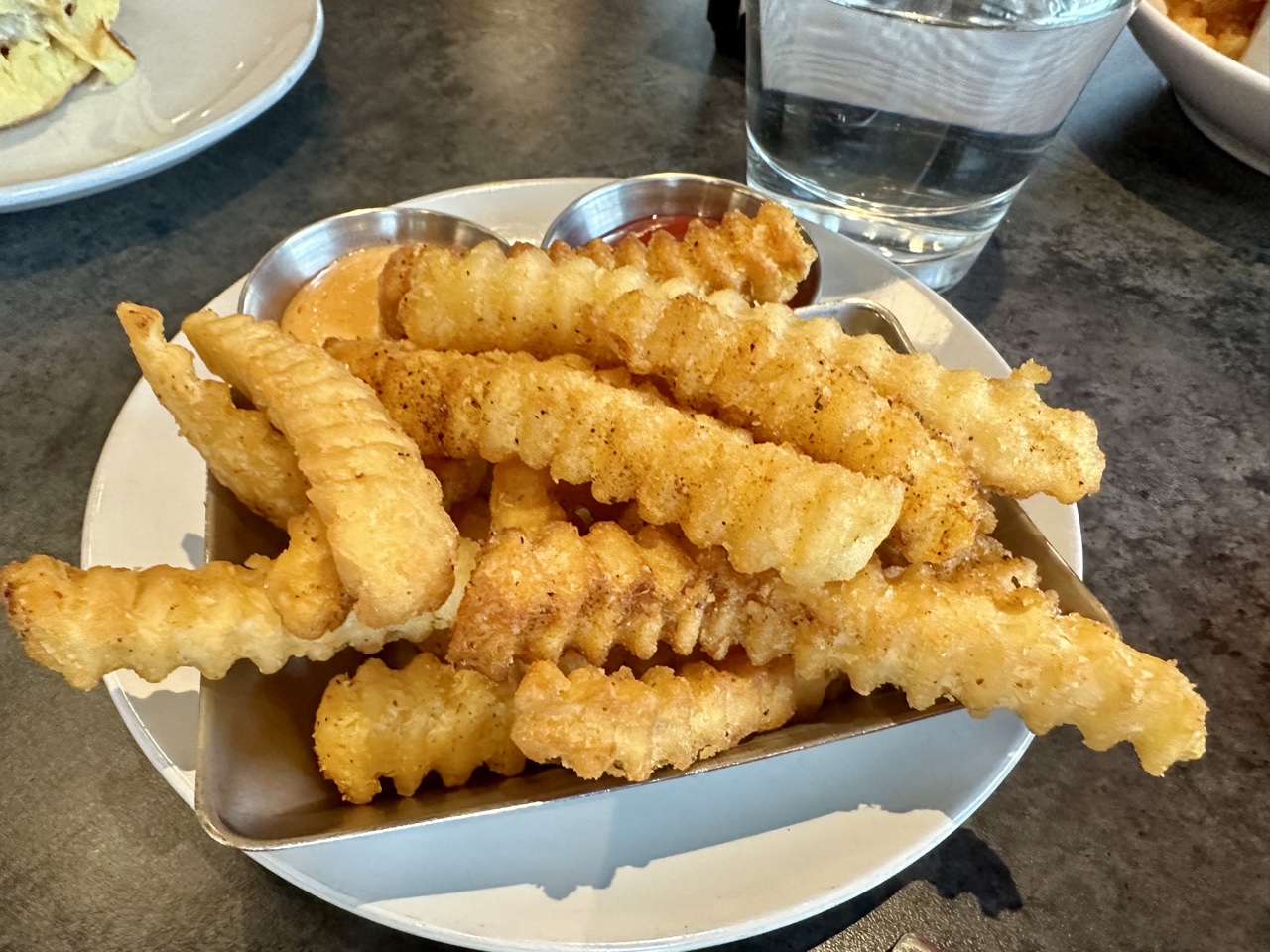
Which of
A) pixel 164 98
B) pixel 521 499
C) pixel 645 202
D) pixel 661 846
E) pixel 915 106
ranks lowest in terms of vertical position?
pixel 164 98

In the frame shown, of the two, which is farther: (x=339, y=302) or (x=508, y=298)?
(x=339, y=302)

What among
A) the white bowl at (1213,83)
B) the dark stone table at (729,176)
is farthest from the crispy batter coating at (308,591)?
the white bowl at (1213,83)

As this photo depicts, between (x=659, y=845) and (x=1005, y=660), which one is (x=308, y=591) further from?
(x=1005, y=660)

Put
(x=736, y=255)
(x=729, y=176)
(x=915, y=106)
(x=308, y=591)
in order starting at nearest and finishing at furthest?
(x=308, y=591) < (x=736, y=255) < (x=915, y=106) < (x=729, y=176)

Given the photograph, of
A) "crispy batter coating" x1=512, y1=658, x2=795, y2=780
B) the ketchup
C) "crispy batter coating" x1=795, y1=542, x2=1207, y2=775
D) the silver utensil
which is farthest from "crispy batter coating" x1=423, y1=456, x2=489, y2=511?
the ketchup

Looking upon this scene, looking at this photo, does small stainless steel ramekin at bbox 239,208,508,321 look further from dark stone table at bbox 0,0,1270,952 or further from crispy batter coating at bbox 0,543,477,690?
crispy batter coating at bbox 0,543,477,690

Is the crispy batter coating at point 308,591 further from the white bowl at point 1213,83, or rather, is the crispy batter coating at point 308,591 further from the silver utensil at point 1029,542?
the white bowl at point 1213,83

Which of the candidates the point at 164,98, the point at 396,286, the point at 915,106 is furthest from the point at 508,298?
the point at 164,98

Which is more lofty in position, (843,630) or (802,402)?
(802,402)
